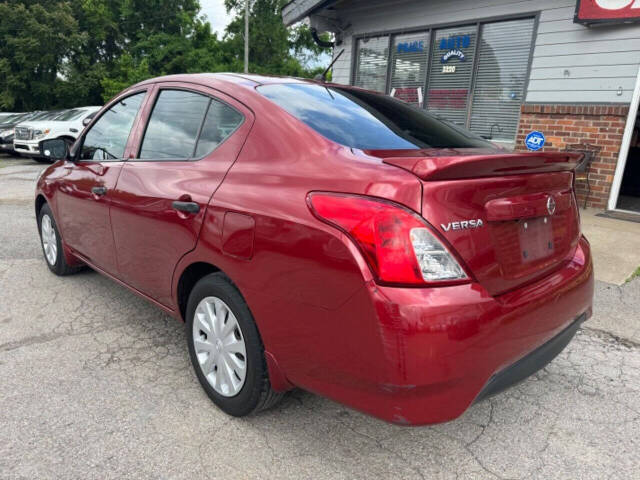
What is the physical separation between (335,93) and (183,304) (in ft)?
4.63

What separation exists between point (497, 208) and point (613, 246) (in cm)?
434

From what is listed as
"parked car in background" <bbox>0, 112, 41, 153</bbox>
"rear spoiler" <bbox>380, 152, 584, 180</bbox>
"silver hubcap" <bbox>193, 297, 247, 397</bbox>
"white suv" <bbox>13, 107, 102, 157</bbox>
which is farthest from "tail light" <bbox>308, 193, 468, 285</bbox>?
"parked car in background" <bbox>0, 112, 41, 153</bbox>

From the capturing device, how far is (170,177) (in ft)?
8.22

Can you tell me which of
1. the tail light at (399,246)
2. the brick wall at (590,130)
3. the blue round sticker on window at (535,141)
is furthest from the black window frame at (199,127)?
the brick wall at (590,130)

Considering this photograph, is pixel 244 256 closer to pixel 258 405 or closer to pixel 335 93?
pixel 258 405

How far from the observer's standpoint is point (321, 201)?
5.80 ft

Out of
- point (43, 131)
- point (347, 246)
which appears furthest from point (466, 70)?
point (43, 131)

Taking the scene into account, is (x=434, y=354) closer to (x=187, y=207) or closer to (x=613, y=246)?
(x=187, y=207)

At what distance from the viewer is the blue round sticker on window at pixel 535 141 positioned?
23.1 ft

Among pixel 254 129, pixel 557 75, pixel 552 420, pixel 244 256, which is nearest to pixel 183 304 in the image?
pixel 244 256

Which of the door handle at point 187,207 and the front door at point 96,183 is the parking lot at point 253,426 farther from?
the door handle at point 187,207

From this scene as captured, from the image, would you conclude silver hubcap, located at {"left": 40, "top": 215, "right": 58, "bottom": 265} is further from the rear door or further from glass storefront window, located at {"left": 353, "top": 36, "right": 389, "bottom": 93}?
glass storefront window, located at {"left": 353, "top": 36, "right": 389, "bottom": 93}

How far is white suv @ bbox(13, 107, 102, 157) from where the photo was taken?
13102mm

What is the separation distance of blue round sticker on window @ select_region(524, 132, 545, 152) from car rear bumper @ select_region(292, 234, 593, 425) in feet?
19.4
